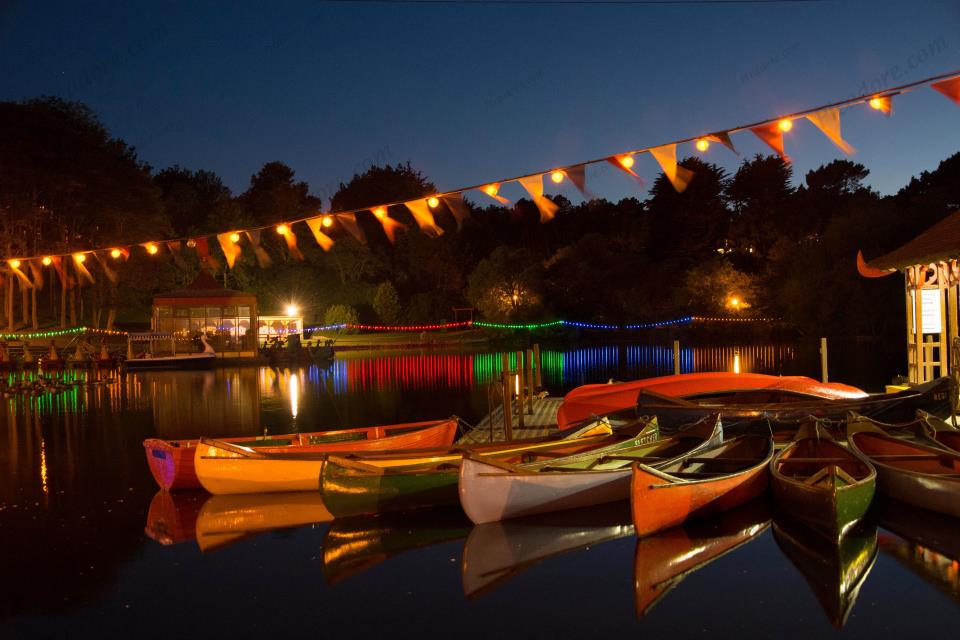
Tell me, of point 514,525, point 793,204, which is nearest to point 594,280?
point 793,204

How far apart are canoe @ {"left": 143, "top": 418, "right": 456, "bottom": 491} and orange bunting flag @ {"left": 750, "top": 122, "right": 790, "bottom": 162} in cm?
559

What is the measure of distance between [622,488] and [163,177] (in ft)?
215

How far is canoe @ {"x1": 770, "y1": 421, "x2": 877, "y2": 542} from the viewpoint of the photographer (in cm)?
715

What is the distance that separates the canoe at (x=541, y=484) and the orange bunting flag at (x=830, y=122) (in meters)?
3.48

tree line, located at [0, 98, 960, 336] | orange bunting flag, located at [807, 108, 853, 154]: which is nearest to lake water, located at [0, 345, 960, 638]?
orange bunting flag, located at [807, 108, 853, 154]

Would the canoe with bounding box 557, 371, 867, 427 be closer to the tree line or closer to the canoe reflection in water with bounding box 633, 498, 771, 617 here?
the canoe reflection in water with bounding box 633, 498, 771, 617

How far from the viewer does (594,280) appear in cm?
4572

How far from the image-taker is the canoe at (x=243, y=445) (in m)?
9.77

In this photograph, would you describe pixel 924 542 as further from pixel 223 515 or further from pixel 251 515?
pixel 223 515

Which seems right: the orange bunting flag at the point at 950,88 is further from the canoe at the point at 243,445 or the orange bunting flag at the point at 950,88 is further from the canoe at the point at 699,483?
the canoe at the point at 243,445

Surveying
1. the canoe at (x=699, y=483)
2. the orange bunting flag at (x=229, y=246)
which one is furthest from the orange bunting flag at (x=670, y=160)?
the orange bunting flag at (x=229, y=246)

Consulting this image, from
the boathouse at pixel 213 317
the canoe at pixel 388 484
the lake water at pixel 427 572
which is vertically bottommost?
the lake water at pixel 427 572

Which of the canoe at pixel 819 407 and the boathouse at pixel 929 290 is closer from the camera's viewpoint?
the canoe at pixel 819 407

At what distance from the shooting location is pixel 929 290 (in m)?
13.9
